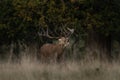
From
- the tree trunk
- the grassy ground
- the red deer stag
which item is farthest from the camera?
the tree trunk

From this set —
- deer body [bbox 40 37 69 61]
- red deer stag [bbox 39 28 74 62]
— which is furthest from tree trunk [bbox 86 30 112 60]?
deer body [bbox 40 37 69 61]

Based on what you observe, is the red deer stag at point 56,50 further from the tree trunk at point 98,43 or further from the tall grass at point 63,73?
the tall grass at point 63,73

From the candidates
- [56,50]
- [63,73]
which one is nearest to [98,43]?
[56,50]

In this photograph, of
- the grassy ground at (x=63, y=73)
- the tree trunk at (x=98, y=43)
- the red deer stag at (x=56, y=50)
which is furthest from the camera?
the tree trunk at (x=98, y=43)

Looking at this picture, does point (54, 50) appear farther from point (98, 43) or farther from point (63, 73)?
point (63, 73)

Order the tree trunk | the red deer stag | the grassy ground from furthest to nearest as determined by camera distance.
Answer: the tree trunk → the red deer stag → the grassy ground

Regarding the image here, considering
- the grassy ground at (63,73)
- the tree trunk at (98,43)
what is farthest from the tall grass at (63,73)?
the tree trunk at (98,43)

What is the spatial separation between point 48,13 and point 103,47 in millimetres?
3434

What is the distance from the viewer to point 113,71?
11.8 metres

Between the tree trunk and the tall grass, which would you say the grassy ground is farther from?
the tree trunk

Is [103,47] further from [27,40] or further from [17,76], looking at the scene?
[17,76]

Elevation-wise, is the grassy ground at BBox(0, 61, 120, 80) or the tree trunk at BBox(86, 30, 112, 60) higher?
the grassy ground at BBox(0, 61, 120, 80)

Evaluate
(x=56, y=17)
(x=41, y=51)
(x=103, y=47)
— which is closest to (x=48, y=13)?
(x=56, y=17)

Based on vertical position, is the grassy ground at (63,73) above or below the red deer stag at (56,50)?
above
